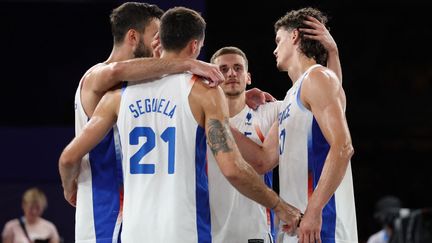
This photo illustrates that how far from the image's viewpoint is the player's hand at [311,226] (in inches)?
178

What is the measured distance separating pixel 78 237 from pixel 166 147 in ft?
3.20

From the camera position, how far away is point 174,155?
4586 mm

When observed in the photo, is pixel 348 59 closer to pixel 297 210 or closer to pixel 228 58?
pixel 228 58

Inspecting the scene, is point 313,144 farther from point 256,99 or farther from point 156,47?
point 256,99

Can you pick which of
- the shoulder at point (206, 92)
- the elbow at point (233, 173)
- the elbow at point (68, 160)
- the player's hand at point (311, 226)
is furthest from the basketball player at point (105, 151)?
the player's hand at point (311, 226)

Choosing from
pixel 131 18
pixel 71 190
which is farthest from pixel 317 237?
pixel 131 18

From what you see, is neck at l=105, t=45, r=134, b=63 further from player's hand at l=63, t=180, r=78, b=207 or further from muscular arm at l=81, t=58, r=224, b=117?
player's hand at l=63, t=180, r=78, b=207

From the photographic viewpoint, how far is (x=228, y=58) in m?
6.30

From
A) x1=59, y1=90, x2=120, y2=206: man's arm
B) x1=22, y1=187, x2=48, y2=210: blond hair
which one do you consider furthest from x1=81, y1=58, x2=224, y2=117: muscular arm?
x1=22, y1=187, x2=48, y2=210: blond hair

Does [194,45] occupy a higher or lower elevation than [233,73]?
lower

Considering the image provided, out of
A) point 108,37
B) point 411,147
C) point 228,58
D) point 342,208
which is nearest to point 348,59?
point 411,147

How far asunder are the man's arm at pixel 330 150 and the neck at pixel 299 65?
1.46ft

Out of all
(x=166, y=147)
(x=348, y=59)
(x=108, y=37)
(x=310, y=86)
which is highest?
(x=348, y=59)

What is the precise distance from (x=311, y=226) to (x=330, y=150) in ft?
1.44
